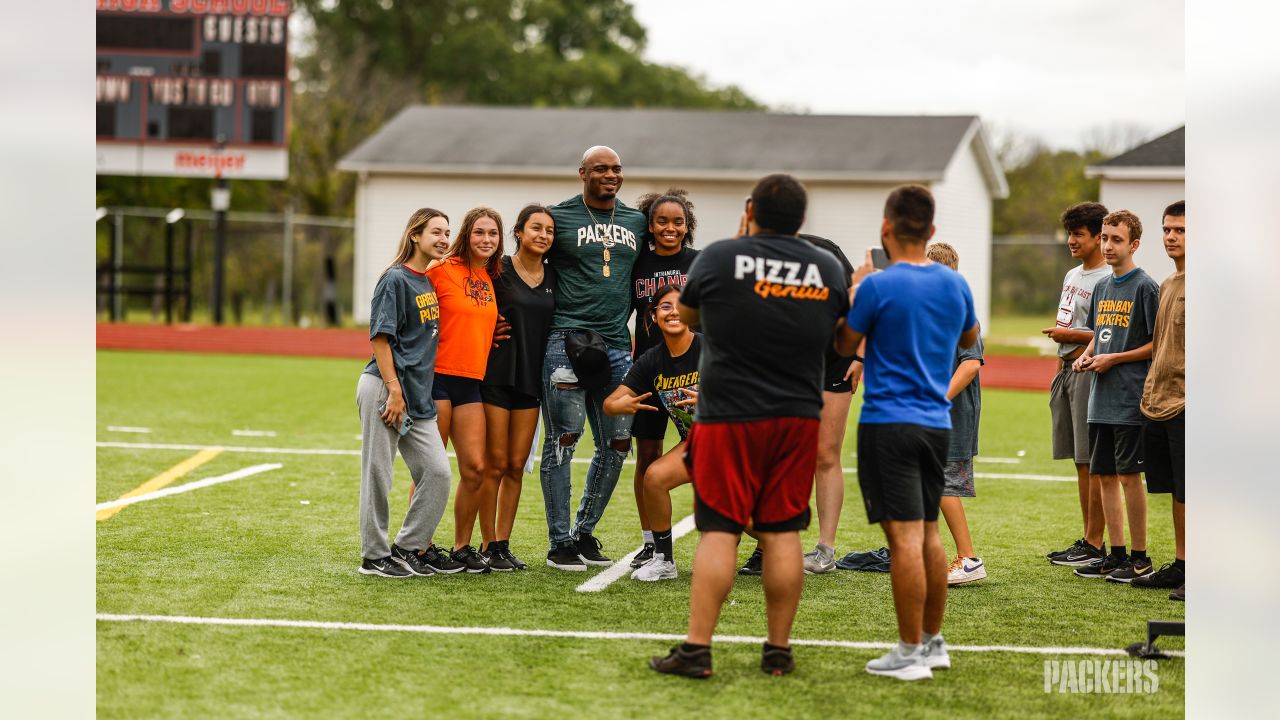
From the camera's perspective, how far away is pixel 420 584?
6.66m

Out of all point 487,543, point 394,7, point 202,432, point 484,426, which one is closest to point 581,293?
point 484,426

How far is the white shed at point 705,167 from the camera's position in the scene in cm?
2873

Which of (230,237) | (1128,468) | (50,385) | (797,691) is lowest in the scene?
(797,691)

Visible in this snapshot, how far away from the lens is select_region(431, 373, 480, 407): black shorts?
6.89 metres

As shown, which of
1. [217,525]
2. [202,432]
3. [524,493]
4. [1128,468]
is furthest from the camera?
[202,432]

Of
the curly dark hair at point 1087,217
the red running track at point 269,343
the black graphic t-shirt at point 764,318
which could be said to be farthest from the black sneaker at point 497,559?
the red running track at point 269,343

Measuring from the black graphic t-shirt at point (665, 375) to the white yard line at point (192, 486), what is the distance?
12.9 feet

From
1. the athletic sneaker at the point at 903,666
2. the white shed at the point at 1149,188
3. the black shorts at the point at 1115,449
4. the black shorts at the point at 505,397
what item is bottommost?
the athletic sneaker at the point at 903,666

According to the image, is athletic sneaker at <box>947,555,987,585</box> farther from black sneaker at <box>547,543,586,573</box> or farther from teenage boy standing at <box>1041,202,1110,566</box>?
black sneaker at <box>547,543,586,573</box>

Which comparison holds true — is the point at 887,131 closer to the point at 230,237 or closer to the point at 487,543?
the point at 230,237

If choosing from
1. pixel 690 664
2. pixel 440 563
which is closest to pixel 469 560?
pixel 440 563

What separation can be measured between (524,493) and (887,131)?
22724 millimetres

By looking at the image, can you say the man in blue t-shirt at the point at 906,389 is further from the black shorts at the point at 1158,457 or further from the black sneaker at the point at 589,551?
the black sneaker at the point at 589,551

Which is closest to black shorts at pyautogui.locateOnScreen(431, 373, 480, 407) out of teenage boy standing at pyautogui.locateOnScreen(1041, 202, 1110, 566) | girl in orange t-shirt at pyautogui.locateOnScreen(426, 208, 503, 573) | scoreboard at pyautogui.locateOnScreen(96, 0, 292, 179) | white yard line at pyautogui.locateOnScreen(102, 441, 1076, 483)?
girl in orange t-shirt at pyautogui.locateOnScreen(426, 208, 503, 573)
